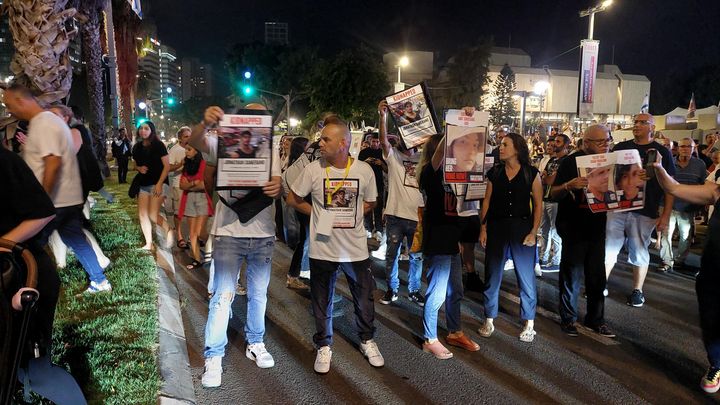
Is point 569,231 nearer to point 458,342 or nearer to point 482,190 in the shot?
point 482,190

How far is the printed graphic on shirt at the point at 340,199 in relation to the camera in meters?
4.14

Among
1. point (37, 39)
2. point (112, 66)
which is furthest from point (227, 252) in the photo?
point (112, 66)

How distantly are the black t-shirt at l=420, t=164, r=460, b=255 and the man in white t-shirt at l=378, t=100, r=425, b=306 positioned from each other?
3.28 ft

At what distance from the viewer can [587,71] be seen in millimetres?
15375

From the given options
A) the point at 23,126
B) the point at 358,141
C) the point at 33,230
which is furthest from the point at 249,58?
the point at 33,230

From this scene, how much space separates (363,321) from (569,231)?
7.72 feet

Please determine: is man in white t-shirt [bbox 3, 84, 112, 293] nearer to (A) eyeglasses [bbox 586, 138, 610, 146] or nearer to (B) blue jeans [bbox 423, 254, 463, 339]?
(B) blue jeans [bbox 423, 254, 463, 339]

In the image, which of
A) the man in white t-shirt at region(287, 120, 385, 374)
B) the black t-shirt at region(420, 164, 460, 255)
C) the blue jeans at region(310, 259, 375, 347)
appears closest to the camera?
the man in white t-shirt at region(287, 120, 385, 374)

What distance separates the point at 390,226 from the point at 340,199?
6.59 feet

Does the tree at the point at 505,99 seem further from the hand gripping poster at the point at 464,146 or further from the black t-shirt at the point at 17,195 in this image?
the black t-shirt at the point at 17,195

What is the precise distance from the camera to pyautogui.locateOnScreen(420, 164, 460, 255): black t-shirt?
466 cm

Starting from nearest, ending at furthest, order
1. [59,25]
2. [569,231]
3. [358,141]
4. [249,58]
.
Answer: [569,231] → [59,25] → [358,141] → [249,58]

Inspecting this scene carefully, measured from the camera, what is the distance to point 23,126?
6.07 metres

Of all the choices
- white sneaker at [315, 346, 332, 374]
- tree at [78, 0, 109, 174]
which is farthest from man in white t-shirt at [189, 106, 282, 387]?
tree at [78, 0, 109, 174]
